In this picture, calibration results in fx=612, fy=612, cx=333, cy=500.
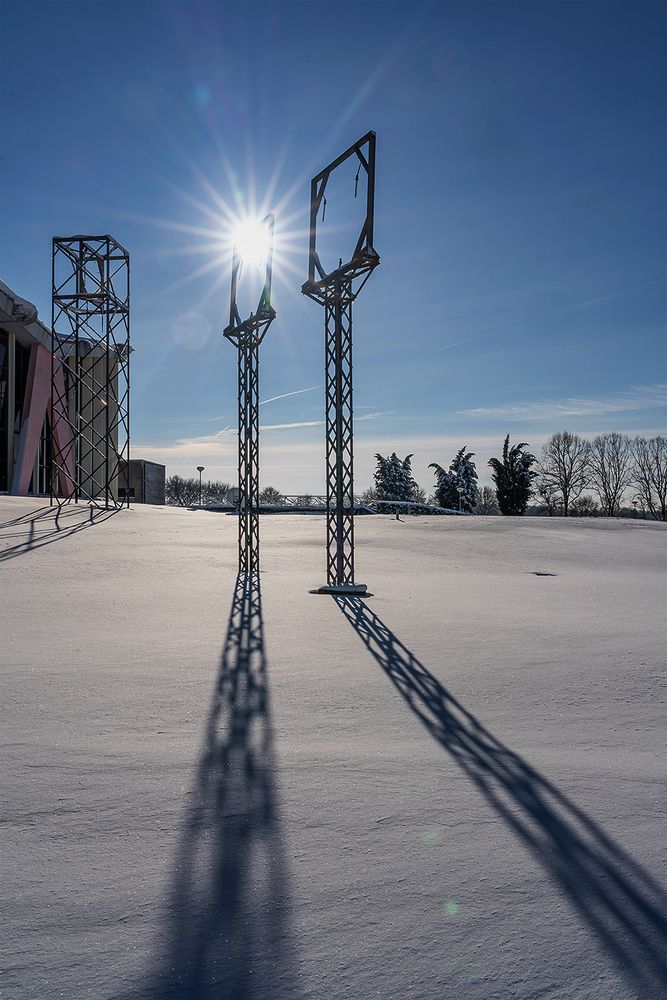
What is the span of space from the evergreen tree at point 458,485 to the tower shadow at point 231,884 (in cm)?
5750

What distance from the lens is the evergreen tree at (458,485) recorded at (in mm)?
60750

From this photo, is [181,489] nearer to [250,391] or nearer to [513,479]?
[513,479]

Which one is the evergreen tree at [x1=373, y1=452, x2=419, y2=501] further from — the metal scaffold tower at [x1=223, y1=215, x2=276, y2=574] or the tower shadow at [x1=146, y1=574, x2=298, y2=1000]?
the tower shadow at [x1=146, y1=574, x2=298, y2=1000]

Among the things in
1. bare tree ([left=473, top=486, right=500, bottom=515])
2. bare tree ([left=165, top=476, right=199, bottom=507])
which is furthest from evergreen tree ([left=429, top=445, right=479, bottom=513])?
bare tree ([left=165, top=476, right=199, bottom=507])

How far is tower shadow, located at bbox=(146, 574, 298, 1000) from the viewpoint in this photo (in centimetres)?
221

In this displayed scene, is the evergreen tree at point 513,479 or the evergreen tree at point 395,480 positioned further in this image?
the evergreen tree at point 395,480

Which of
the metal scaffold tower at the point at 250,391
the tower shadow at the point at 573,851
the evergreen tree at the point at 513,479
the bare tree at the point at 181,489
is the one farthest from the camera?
the bare tree at the point at 181,489

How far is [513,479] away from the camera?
54031mm

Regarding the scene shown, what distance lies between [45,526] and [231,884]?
15735 mm

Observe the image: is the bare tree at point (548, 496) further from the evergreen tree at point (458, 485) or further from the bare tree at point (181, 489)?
the bare tree at point (181, 489)

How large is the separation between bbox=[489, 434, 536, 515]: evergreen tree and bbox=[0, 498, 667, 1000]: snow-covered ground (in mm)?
47585

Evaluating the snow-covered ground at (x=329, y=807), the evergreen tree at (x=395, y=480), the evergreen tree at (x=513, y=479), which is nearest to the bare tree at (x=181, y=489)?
the evergreen tree at (x=395, y=480)

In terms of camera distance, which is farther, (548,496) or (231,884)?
(548,496)

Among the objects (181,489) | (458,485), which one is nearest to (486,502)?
(458,485)
